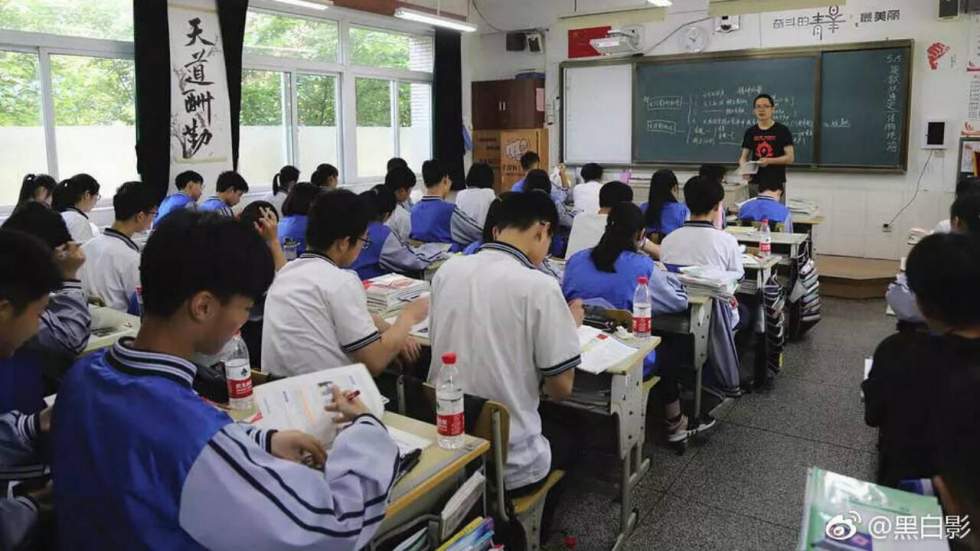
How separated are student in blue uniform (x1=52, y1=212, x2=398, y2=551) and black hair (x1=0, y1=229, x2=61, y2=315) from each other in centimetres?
41

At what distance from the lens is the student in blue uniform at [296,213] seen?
14.1 feet

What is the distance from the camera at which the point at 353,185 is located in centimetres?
852

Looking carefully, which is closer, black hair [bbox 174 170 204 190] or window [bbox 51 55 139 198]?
window [bbox 51 55 139 198]

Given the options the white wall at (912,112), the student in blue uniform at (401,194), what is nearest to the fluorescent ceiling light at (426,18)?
the white wall at (912,112)

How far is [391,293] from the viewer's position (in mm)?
3332

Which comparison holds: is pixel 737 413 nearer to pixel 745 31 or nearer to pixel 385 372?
pixel 385 372

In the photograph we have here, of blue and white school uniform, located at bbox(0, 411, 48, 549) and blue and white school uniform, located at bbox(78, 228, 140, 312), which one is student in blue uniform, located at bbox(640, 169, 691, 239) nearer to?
blue and white school uniform, located at bbox(78, 228, 140, 312)

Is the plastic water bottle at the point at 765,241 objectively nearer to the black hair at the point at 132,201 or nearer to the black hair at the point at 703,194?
the black hair at the point at 703,194

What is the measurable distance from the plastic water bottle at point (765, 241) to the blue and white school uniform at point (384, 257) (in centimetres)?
212

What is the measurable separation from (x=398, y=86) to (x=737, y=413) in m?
6.46

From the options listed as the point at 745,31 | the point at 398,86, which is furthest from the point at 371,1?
the point at 745,31

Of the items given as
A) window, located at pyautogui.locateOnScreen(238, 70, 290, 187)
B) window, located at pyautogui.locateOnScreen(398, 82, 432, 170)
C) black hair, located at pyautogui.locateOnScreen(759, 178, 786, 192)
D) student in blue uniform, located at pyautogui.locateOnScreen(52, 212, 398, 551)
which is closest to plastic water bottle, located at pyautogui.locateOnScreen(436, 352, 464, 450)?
student in blue uniform, located at pyautogui.locateOnScreen(52, 212, 398, 551)

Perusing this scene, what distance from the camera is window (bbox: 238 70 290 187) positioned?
287 inches

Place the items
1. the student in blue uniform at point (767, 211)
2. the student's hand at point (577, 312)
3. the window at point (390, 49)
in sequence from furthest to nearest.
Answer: the window at point (390, 49)
the student in blue uniform at point (767, 211)
the student's hand at point (577, 312)
